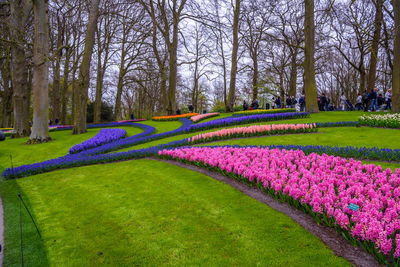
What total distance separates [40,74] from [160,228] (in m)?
12.2

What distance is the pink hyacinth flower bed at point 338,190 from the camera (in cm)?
276

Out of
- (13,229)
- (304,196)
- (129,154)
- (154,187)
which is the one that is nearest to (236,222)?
(304,196)

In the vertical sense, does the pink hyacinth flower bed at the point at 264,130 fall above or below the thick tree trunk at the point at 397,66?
below

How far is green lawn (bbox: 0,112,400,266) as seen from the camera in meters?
2.85

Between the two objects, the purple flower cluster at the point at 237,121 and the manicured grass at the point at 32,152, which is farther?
the purple flower cluster at the point at 237,121

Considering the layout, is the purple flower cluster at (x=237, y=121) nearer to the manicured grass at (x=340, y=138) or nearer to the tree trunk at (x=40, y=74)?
the manicured grass at (x=340, y=138)

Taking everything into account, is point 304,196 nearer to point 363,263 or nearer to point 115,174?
point 363,263

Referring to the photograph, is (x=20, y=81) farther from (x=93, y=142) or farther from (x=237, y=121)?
(x=237, y=121)

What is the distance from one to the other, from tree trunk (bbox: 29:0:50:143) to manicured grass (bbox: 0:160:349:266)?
7649mm

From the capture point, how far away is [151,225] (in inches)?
141

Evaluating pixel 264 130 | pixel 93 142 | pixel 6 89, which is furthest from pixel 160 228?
pixel 6 89

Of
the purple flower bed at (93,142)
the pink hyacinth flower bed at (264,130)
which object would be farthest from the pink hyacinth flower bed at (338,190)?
the purple flower bed at (93,142)

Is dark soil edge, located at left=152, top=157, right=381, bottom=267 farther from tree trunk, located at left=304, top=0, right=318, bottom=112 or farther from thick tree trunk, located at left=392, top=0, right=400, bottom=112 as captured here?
tree trunk, located at left=304, top=0, right=318, bottom=112

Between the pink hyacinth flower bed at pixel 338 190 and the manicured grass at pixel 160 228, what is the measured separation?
14.7 inches
